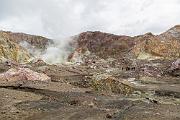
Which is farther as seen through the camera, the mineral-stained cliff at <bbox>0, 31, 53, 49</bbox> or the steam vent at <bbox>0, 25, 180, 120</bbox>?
the mineral-stained cliff at <bbox>0, 31, 53, 49</bbox>

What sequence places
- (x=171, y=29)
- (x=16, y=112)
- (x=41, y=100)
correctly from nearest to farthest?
1. (x=16, y=112)
2. (x=41, y=100)
3. (x=171, y=29)

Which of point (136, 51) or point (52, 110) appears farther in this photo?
point (136, 51)

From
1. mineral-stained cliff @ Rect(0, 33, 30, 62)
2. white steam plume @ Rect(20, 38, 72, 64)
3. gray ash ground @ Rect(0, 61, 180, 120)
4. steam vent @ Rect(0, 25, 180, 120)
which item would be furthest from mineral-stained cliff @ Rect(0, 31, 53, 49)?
gray ash ground @ Rect(0, 61, 180, 120)

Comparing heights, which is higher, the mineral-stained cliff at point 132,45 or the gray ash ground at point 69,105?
the mineral-stained cliff at point 132,45

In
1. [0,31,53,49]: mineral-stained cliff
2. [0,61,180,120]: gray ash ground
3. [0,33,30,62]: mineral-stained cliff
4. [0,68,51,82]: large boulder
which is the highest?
[0,31,53,49]: mineral-stained cliff

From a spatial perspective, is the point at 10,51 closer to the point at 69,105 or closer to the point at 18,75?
the point at 18,75

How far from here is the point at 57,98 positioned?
23094 millimetres

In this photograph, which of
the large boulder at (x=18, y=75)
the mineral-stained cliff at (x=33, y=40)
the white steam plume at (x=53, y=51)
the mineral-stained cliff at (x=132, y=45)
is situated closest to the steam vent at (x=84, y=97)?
the large boulder at (x=18, y=75)

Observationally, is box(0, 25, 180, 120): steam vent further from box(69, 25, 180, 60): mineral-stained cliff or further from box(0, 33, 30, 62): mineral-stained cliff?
box(69, 25, 180, 60): mineral-stained cliff

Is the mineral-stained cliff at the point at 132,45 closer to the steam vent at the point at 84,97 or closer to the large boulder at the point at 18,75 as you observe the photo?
the steam vent at the point at 84,97

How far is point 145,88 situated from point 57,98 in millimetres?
11123

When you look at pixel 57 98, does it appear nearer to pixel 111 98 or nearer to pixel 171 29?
pixel 111 98

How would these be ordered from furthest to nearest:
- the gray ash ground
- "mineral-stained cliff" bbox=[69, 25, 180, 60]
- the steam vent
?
"mineral-stained cliff" bbox=[69, 25, 180, 60] → the steam vent → the gray ash ground

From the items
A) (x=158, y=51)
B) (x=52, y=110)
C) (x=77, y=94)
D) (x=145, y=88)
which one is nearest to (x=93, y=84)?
(x=145, y=88)
